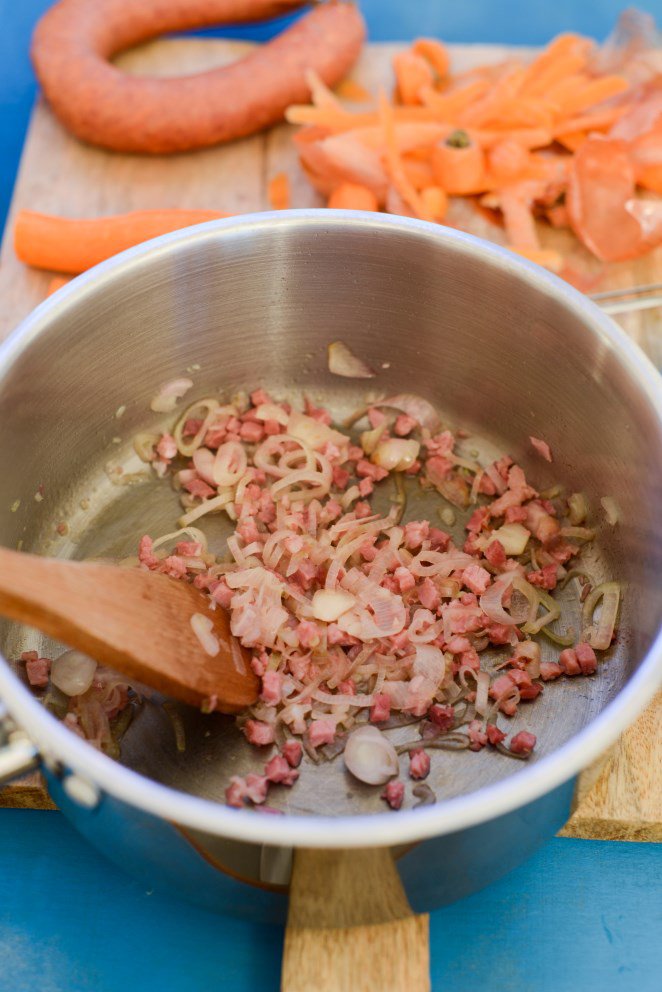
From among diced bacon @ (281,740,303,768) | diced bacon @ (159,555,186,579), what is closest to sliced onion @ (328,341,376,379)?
diced bacon @ (159,555,186,579)

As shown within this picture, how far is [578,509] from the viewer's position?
151 centimetres

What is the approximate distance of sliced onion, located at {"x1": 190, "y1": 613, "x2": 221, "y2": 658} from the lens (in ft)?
4.16

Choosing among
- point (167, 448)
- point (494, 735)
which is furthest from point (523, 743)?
point (167, 448)

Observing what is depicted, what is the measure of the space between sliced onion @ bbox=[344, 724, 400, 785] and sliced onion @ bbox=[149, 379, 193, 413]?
650 mm

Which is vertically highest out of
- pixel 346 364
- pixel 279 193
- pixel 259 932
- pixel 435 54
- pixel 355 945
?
pixel 435 54

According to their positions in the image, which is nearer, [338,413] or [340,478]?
[340,478]

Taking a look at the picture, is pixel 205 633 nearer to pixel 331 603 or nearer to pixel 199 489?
pixel 331 603

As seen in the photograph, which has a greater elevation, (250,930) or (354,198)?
(354,198)

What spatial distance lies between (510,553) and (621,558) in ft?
0.57

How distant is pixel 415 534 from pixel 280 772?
0.42m

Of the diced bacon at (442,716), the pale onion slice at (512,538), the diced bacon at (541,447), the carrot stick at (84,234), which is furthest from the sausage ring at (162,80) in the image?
the diced bacon at (442,716)

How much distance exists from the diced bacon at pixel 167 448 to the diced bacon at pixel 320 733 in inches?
20.9

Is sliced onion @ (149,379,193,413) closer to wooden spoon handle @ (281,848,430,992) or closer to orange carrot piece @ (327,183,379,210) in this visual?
orange carrot piece @ (327,183,379,210)

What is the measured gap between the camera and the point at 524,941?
1309 mm
